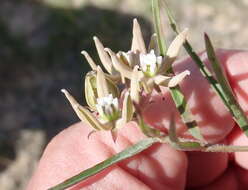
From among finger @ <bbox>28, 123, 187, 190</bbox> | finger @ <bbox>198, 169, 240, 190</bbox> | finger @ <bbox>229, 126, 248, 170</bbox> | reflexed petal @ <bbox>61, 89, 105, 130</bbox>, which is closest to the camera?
reflexed petal @ <bbox>61, 89, 105, 130</bbox>

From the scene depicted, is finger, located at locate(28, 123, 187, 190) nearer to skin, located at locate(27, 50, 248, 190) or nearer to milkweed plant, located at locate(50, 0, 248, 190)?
skin, located at locate(27, 50, 248, 190)

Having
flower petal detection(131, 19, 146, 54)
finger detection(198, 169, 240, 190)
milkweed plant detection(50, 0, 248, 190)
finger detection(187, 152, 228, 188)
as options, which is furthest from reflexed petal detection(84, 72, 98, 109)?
finger detection(198, 169, 240, 190)

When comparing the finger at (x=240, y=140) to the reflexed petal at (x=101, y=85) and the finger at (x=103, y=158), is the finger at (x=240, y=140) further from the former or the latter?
the reflexed petal at (x=101, y=85)

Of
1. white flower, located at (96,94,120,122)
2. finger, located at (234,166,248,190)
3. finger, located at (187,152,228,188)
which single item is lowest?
finger, located at (234,166,248,190)

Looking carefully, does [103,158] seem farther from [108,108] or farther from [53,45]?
[53,45]

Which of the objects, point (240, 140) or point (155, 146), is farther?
point (240, 140)

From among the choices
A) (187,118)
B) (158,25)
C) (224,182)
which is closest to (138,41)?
(158,25)

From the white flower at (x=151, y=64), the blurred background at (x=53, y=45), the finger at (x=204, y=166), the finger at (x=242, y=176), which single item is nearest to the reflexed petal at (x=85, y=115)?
the white flower at (x=151, y=64)

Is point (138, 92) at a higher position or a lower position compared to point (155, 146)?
higher
